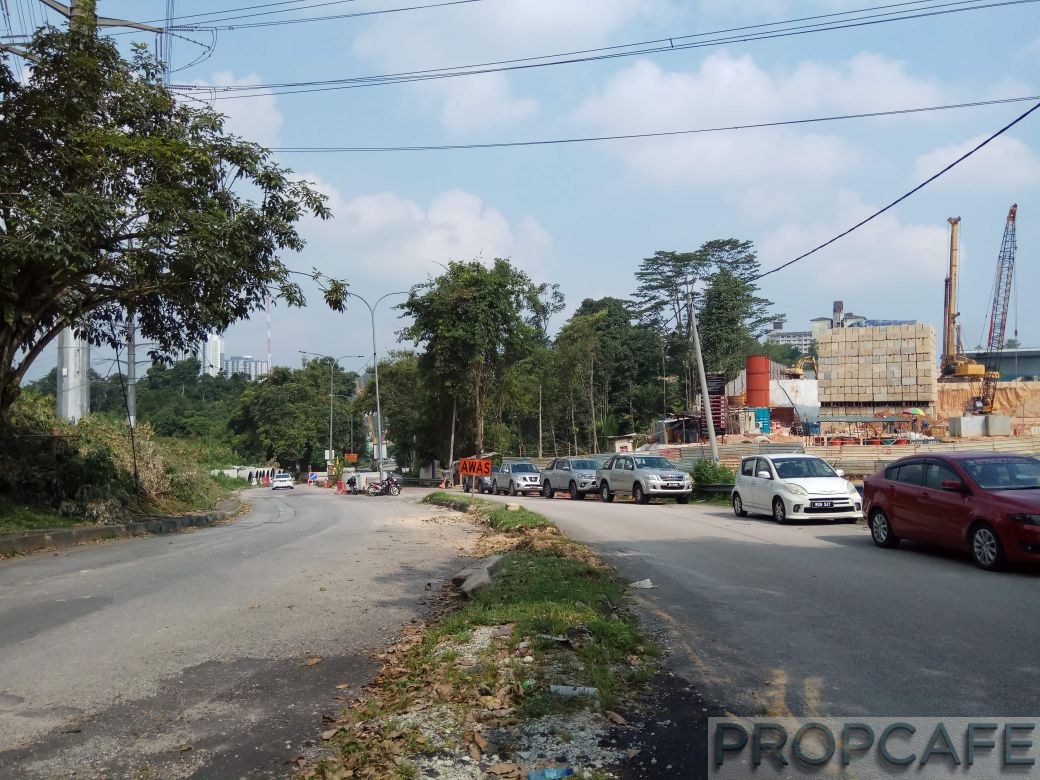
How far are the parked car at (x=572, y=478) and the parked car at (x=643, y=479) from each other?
1290 millimetres

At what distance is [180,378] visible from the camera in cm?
11031

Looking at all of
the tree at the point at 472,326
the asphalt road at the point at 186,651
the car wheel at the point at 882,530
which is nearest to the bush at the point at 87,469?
the asphalt road at the point at 186,651

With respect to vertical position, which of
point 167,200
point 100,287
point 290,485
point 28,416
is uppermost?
point 167,200

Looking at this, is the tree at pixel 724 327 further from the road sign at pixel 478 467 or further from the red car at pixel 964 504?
the red car at pixel 964 504

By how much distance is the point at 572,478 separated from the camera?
3328 centimetres

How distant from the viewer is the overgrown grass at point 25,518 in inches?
612

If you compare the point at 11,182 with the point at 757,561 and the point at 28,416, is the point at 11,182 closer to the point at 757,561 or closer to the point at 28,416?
the point at 28,416

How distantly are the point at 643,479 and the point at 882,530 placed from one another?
1457 cm

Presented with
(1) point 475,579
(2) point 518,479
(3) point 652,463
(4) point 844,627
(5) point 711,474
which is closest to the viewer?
(4) point 844,627

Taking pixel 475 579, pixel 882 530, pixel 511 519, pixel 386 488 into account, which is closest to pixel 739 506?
pixel 511 519

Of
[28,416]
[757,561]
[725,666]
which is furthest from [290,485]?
[725,666]

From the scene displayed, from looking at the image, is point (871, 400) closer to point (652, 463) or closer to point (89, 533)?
point (652, 463)

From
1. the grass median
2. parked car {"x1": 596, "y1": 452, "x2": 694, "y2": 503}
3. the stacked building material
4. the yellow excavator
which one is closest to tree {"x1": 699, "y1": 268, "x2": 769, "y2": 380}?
the yellow excavator

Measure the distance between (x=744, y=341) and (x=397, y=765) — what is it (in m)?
74.2
